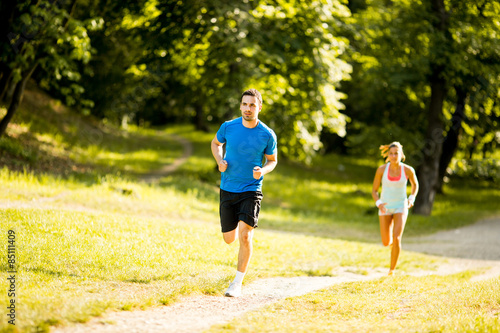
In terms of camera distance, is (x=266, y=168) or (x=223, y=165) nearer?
(x=223, y=165)

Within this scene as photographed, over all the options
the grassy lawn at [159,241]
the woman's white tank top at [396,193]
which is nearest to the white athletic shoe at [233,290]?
the grassy lawn at [159,241]

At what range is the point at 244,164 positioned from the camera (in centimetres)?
661

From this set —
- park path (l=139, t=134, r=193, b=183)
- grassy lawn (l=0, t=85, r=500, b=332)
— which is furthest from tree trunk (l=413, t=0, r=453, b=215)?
park path (l=139, t=134, r=193, b=183)

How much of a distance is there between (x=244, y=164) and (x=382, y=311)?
2.36 m

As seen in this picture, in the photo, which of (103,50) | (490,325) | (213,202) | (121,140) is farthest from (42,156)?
(490,325)

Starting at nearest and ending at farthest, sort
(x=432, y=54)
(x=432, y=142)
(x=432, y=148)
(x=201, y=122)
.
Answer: (x=432, y=54), (x=432, y=142), (x=432, y=148), (x=201, y=122)

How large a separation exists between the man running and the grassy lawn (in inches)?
35.7

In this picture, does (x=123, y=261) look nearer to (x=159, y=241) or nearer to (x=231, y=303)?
(x=159, y=241)

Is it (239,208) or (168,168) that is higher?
(239,208)

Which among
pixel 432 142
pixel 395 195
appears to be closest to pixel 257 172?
pixel 395 195

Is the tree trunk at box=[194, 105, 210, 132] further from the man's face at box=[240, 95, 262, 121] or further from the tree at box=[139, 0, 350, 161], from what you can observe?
the man's face at box=[240, 95, 262, 121]

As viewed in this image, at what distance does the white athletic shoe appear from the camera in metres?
6.64

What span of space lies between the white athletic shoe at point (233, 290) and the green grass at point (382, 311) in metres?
0.58

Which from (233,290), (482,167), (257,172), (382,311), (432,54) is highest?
(432,54)
